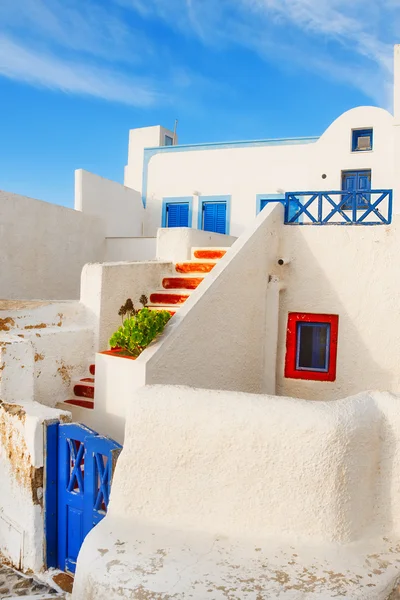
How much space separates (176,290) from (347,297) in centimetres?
281

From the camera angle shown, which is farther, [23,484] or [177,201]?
[177,201]

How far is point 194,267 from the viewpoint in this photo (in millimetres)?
9117

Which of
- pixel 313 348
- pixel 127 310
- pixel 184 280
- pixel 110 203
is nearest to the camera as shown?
pixel 127 310

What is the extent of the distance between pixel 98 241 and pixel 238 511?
9579mm

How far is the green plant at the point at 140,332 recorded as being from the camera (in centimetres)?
643

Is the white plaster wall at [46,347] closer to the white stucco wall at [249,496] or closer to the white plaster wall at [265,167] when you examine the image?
the white stucco wall at [249,496]

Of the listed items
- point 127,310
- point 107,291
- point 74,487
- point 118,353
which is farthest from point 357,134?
point 74,487

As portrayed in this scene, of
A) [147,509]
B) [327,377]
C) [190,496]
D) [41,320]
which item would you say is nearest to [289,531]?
[190,496]

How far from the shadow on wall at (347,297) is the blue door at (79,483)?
15.6ft

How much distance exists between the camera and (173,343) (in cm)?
652

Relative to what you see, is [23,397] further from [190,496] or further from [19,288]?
[19,288]

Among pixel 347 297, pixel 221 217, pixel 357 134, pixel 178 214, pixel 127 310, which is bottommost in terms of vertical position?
pixel 127 310

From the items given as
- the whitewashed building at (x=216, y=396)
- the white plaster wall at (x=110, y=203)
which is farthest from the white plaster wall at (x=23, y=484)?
the white plaster wall at (x=110, y=203)

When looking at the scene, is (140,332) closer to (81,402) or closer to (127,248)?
(81,402)
